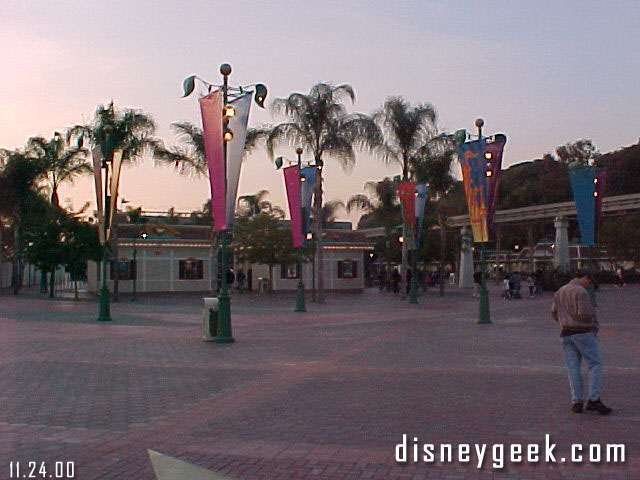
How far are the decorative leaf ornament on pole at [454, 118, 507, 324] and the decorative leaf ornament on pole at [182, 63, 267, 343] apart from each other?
7391 mm

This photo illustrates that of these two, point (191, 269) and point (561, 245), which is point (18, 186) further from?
point (561, 245)

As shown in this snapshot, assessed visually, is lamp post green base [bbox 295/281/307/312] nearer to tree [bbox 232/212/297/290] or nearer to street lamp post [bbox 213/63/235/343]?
street lamp post [bbox 213/63/235/343]

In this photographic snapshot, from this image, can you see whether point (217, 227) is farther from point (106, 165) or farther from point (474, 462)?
point (474, 462)

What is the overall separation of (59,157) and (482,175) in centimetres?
3230

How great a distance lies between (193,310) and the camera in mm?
30469

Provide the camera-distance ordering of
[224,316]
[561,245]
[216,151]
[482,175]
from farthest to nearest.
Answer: [561,245]
[482,175]
[224,316]
[216,151]

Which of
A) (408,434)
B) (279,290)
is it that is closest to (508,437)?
(408,434)

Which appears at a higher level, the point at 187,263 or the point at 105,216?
the point at 105,216

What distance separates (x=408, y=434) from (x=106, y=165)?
1852cm

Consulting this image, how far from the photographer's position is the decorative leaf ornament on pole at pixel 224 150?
55.9 feet

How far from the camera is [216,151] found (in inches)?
672

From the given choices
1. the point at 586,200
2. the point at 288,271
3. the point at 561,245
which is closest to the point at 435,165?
the point at 288,271

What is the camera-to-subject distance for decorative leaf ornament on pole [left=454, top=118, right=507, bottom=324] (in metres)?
21.6

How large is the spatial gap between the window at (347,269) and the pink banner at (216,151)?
1407 inches
